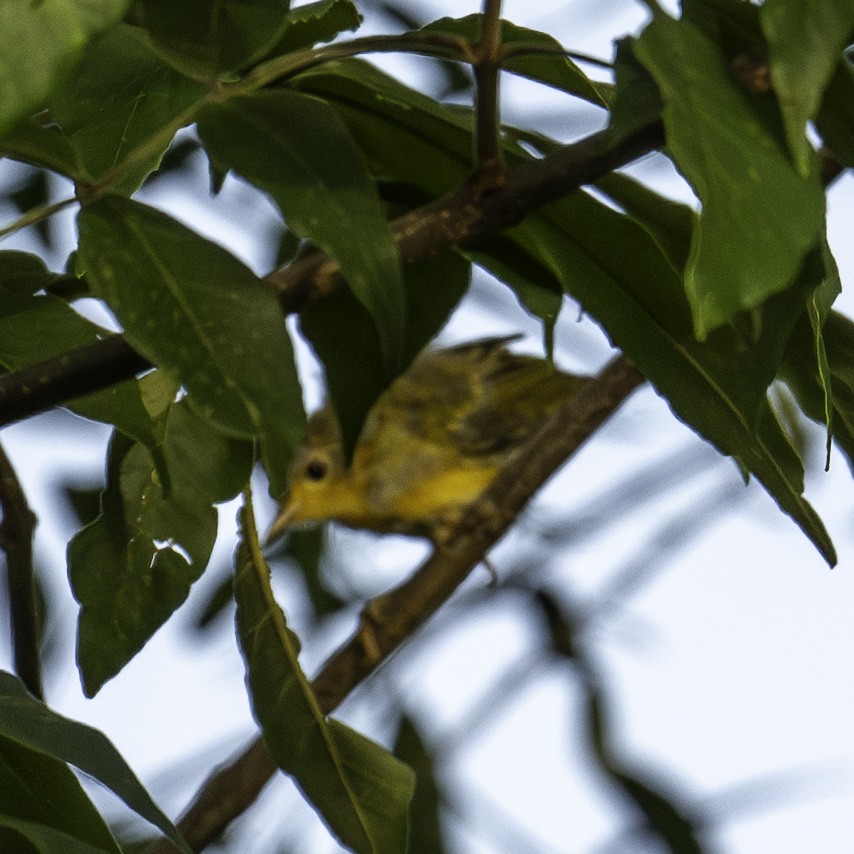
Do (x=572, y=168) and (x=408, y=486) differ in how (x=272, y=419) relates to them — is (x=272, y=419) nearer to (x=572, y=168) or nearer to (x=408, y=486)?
(x=572, y=168)

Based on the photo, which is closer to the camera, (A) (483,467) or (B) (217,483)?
(B) (217,483)

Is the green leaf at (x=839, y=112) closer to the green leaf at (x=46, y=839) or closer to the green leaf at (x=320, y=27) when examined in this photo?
the green leaf at (x=320, y=27)

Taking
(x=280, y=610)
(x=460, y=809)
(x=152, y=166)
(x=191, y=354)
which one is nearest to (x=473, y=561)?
(x=460, y=809)

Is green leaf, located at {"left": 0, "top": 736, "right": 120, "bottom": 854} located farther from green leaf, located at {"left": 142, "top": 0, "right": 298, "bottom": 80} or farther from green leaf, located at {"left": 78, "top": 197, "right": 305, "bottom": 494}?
green leaf, located at {"left": 142, "top": 0, "right": 298, "bottom": 80}

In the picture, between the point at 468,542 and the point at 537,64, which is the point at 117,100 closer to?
the point at 537,64

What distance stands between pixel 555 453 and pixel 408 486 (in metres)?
1.55

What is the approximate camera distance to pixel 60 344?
0.81 m

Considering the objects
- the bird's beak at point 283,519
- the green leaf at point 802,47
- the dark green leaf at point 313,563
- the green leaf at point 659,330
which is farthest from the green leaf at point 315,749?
the bird's beak at point 283,519

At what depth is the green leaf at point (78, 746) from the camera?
0.70m

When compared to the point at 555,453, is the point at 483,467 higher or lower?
higher

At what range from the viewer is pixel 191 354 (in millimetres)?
644

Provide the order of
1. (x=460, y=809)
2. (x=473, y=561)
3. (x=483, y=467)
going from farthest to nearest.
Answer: (x=483, y=467), (x=460, y=809), (x=473, y=561)

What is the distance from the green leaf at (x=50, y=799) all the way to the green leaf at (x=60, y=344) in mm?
172

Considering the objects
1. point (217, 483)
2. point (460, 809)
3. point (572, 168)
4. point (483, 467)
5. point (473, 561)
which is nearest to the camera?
point (572, 168)
